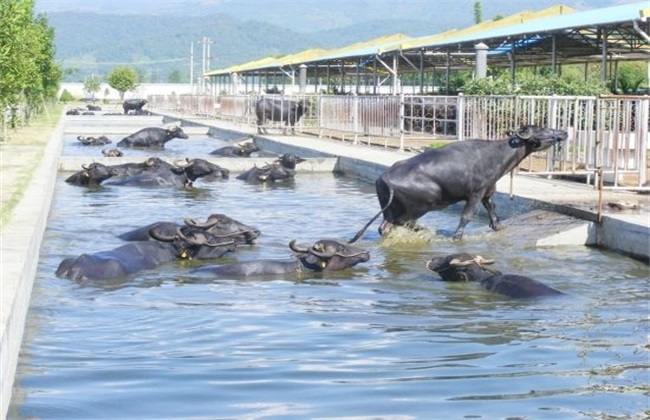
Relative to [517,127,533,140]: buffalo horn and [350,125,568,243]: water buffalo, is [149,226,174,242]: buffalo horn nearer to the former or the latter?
[350,125,568,243]: water buffalo

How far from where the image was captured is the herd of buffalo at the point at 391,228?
11.0 metres

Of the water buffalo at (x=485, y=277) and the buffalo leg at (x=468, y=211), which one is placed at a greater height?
the buffalo leg at (x=468, y=211)

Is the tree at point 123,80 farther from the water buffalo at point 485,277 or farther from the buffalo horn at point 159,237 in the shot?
the water buffalo at point 485,277

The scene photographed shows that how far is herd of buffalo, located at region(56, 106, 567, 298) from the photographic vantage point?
36.2ft

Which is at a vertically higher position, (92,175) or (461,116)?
(461,116)

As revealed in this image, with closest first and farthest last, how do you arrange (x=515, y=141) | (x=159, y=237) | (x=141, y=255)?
(x=141, y=255) → (x=159, y=237) → (x=515, y=141)

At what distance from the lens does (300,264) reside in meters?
11.6

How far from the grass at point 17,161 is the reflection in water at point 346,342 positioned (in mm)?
1075

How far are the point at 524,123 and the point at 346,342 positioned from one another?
11.4 metres

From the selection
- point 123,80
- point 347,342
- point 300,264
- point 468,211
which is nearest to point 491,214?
point 468,211

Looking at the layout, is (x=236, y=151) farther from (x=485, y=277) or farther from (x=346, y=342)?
(x=346, y=342)

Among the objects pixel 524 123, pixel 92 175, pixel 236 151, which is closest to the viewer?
pixel 524 123

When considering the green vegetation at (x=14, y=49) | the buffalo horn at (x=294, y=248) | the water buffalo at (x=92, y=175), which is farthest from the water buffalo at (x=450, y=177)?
the green vegetation at (x=14, y=49)

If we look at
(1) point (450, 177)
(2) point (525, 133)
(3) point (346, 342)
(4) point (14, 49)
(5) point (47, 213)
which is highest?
(4) point (14, 49)
